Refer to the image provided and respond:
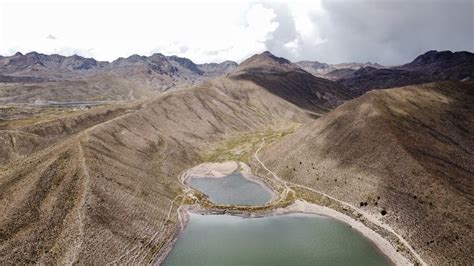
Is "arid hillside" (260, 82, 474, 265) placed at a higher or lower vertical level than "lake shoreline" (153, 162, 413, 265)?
higher

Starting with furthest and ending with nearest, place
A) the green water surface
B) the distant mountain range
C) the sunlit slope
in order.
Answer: the green water surface < the distant mountain range < the sunlit slope

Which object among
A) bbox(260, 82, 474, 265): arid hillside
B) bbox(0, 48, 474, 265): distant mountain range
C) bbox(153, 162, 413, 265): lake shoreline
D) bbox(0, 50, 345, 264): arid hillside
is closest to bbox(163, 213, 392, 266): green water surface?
bbox(153, 162, 413, 265): lake shoreline

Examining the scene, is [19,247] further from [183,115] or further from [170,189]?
[183,115]

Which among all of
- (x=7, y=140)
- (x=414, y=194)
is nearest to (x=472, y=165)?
(x=414, y=194)

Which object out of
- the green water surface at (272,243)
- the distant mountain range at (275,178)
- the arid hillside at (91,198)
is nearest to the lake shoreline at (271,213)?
the green water surface at (272,243)

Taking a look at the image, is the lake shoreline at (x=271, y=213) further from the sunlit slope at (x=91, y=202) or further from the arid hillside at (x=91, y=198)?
the sunlit slope at (x=91, y=202)

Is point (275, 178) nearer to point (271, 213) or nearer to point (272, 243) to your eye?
point (271, 213)

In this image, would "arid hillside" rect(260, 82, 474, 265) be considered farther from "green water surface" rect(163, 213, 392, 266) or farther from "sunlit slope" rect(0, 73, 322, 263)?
"sunlit slope" rect(0, 73, 322, 263)

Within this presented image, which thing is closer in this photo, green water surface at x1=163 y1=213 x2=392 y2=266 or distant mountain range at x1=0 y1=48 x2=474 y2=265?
distant mountain range at x1=0 y1=48 x2=474 y2=265

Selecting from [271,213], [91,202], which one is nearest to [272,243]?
[271,213]

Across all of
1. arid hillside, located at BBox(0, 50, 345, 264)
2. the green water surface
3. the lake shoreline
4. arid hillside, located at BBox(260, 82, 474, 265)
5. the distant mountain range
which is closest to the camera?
arid hillside, located at BBox(0, 50, 345, 264)
